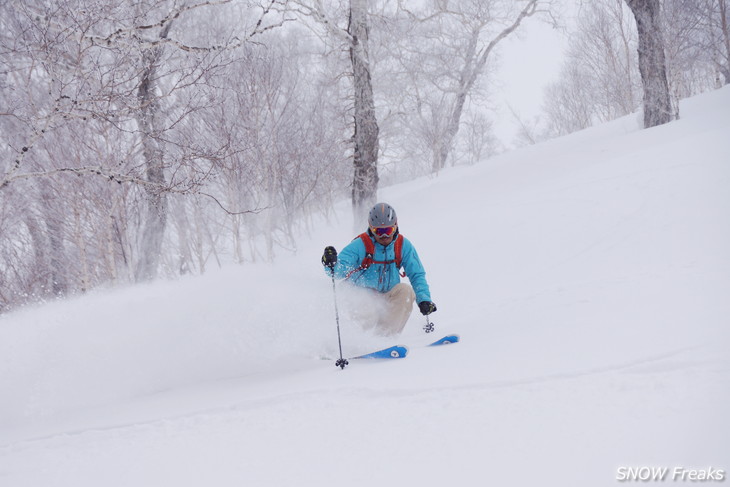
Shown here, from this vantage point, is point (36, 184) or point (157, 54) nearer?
point (157, 54)

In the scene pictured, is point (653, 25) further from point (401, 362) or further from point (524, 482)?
point (524, 482)

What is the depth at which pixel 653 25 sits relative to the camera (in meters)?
10.5

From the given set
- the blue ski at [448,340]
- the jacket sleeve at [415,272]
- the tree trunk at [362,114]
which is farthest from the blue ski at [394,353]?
the tree trunk at [362,114]

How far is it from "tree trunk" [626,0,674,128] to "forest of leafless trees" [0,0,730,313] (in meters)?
0.27

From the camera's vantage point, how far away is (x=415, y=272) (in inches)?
195

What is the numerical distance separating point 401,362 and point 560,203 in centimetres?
596

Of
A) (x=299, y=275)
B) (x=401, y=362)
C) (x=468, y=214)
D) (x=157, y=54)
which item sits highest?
(x=157, y=54)

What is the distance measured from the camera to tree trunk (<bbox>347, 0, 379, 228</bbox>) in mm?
9580

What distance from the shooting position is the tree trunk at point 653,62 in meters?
10.5

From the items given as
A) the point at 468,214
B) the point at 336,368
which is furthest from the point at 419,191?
the point at 336,368

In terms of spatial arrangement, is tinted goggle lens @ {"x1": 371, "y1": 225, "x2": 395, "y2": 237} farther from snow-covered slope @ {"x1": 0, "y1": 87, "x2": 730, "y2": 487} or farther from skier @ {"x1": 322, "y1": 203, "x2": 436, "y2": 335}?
snow-covered slope @ {"x1": 0, "y1": 87, "x2": 730, "y2": 487}

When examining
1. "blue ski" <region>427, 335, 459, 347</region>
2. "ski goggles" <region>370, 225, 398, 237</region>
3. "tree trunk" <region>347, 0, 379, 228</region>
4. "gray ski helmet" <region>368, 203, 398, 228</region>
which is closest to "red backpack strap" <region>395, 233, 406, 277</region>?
"ski goggles" <region>370, 225, 398, 237</region>

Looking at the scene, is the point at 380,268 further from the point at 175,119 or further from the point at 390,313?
the point at 175,119

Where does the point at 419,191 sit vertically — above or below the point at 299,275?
above
